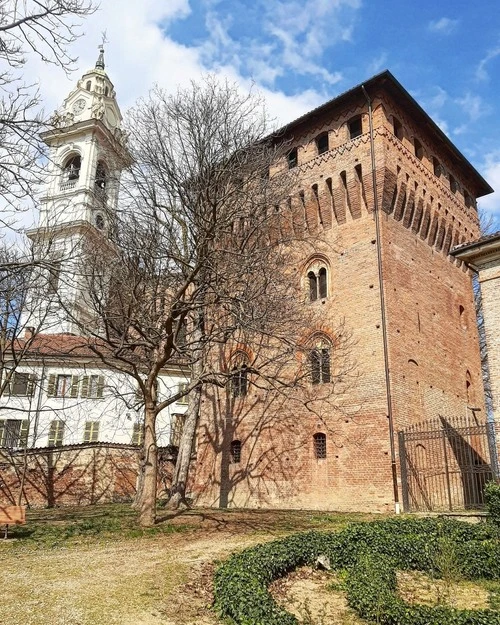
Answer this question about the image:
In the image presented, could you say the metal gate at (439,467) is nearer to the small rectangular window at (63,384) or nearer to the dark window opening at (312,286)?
the dark window opening at (312,286)

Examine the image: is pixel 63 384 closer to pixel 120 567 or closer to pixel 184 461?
pixel 184 461

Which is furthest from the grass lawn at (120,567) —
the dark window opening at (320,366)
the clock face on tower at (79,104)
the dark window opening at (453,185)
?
the clock face on tower at (79,104)

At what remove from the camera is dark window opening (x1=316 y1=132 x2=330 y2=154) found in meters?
20.2

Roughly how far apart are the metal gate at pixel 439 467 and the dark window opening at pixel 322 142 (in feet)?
35.8

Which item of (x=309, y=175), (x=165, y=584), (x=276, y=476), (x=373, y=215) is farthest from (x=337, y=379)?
(x=165, y=584)

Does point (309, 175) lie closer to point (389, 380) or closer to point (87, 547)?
point (389, 380)

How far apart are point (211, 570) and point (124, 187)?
36.5 ft

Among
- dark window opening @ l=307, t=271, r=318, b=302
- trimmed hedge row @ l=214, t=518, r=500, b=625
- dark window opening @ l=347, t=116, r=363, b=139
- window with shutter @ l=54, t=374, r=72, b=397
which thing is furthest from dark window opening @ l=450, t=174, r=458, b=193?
window with shutter @ l=54, t=374, r=72, b=397

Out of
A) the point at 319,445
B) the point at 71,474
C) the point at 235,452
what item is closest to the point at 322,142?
the point at 319,445

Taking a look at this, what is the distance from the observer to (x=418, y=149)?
21.1 metres

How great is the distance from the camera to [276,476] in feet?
59.3

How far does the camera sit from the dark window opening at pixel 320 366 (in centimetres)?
1778

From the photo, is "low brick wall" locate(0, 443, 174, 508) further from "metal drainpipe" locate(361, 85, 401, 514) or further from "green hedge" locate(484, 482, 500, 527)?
"green hedge" locate(484, 482, 500, 527)

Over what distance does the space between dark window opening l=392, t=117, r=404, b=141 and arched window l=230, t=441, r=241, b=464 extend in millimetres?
12985
